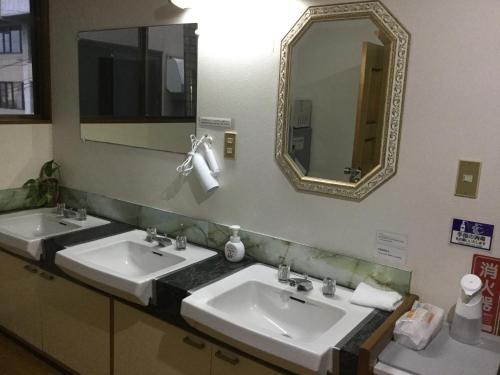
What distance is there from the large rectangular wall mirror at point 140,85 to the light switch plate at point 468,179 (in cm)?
130

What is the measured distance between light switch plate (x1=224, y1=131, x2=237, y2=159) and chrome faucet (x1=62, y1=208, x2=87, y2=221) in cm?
110

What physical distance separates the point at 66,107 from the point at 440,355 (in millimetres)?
2623

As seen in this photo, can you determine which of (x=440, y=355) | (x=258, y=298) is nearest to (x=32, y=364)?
(x=258, y=298)

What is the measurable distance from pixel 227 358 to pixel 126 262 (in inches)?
37.5

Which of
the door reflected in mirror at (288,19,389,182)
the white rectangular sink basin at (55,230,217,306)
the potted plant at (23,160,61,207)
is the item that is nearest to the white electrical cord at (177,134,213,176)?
the white rectangular sink basin at (55,230,217,306)

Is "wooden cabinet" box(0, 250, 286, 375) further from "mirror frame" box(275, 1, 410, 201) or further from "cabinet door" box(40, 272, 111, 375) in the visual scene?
"mirror frame" box(275, 1, 410, 201)

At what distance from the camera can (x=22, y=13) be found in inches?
118

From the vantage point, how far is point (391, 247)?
1858 mm

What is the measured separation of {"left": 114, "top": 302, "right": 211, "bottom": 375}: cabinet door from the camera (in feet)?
6.08

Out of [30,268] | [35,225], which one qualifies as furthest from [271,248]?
[35,225]

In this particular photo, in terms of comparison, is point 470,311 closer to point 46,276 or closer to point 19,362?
point 46,276

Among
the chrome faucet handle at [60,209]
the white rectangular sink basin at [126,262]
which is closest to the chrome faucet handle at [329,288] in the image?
the white rectangular sink basin at [126,262]

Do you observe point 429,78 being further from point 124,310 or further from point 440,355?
point 124,310

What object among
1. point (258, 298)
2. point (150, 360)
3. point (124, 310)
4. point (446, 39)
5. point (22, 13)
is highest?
point (22, 13)
